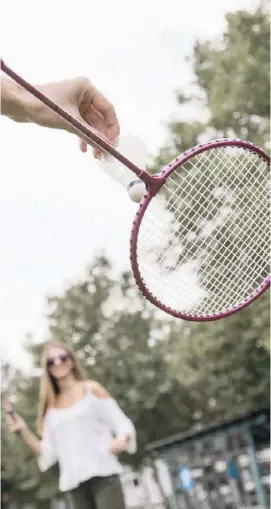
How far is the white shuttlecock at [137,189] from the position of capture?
1672mm

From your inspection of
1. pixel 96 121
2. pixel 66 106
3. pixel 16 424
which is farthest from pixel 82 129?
pixel 16 424

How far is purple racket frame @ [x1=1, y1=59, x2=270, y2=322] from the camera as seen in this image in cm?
139

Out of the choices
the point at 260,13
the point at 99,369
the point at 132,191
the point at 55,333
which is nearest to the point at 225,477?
the point at 99,369

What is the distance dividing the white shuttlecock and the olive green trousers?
50.6 inches

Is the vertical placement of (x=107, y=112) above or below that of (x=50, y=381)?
above

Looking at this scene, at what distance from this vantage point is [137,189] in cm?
167

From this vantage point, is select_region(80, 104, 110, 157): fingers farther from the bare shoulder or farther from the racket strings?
the bare shoulder

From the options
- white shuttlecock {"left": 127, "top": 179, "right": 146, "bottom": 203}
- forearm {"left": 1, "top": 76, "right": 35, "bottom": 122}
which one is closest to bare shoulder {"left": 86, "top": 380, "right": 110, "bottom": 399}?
white shuttlecock {"left": 127, "top": 179, "right": 146, "bottom": 203}

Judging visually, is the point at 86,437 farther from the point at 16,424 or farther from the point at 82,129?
the point at 82,129

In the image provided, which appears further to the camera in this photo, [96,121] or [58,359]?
[58,359]

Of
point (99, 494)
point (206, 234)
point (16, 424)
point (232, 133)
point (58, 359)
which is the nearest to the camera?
point (206, 234)

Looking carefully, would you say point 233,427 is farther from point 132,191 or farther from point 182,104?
point 132,191

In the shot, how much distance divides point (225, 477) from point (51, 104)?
1491 centimetres

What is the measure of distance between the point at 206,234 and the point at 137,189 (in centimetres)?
41
